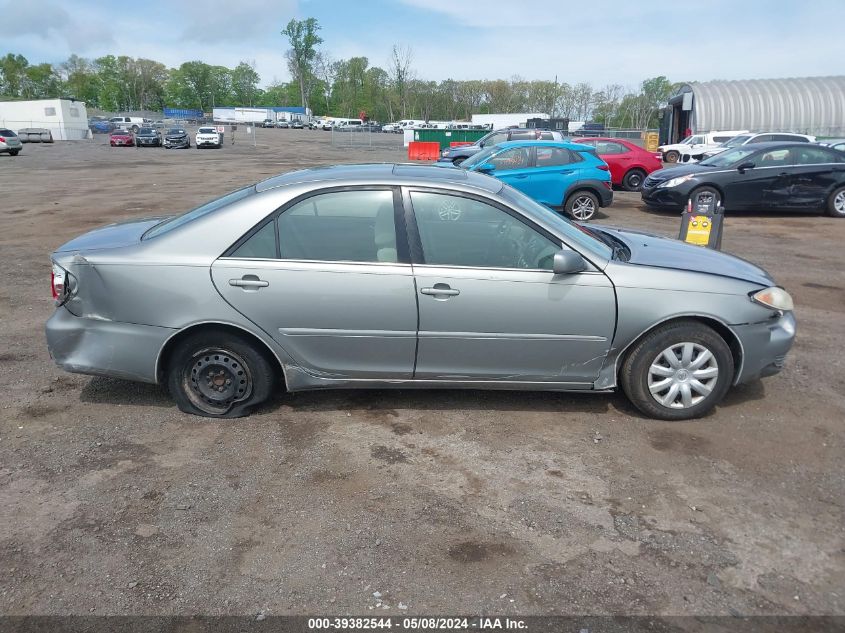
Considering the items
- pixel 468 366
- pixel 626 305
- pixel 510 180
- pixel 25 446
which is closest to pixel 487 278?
pixel 468 366

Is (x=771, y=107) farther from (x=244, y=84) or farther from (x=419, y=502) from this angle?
(x=244, y=84)

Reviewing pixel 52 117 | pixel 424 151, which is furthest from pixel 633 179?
A: pixel 52 117

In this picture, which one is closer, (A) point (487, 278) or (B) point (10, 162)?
(A) point (487, 278)

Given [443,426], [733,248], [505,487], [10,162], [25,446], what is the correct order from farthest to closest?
[10,162]
[733,248]
[443,426]
[25,446]
[505,487]

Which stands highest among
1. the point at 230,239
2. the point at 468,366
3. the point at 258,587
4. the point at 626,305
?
the point at 230,239

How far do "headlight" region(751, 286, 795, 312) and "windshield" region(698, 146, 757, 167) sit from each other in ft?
32.8

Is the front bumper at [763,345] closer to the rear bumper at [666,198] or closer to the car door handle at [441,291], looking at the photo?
the car door handle at [441,291]

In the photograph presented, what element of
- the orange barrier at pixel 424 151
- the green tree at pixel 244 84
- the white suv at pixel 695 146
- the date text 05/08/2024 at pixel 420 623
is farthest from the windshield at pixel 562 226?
A: the green tree at pixel 244 84

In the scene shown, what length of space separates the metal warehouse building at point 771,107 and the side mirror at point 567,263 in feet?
128

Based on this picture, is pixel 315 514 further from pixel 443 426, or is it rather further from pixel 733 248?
pixel 733 248

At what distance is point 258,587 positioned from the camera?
2787mm

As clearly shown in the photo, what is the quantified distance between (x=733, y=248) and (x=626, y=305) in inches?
283

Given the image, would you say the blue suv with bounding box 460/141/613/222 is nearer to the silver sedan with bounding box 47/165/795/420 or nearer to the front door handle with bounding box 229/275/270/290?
the silver sedan with bounding box 47/165/795/420

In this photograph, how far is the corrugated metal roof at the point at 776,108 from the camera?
38.5 meters
